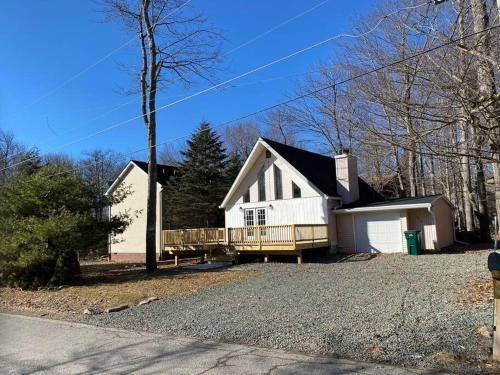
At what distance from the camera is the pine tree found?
92.8ft

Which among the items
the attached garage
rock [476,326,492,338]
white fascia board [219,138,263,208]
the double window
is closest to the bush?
white fascia board [219,138,263,208]

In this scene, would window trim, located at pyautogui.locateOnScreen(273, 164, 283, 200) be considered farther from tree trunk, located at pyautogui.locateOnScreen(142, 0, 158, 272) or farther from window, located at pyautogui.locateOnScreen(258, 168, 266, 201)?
tree trunk, located at pyautogui.locateOnScreen(142, 0, 158, 272)

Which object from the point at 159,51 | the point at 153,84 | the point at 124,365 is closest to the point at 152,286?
the point at 124,365

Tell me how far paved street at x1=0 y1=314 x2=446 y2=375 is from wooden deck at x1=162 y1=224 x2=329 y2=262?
11918 mm

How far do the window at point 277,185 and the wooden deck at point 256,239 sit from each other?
3259 mm

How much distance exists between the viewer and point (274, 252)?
66.0 ft

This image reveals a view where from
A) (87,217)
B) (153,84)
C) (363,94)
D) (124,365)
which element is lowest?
(124,365)

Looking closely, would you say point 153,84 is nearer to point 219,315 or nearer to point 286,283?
point 286,283

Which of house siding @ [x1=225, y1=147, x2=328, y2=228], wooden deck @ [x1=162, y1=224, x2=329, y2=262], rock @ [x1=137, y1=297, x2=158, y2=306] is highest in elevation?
house siding @ [x1=225, y1=147, x2=328, y2=228]

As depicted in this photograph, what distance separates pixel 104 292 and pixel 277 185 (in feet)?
40.8

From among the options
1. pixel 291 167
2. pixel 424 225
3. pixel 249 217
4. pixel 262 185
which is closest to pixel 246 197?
pixel 249 217

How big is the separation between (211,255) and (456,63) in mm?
17087

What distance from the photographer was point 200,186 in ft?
93.8

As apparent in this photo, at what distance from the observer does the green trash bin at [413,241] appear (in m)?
19.7
